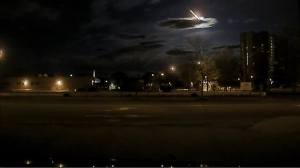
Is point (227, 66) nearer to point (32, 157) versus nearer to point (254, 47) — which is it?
point (254, 47)

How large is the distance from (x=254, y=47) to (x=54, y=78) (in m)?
58.1

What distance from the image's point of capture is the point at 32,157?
11.1 meters

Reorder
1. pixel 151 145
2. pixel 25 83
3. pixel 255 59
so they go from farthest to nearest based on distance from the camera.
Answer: pixel 25 83 < pixel 255 59 < pixel 151 145

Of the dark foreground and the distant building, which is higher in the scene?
the distant building

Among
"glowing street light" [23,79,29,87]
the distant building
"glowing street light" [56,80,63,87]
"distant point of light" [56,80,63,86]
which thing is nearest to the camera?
the distant building

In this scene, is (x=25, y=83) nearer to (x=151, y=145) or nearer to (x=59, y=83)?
(x=59, y=83)

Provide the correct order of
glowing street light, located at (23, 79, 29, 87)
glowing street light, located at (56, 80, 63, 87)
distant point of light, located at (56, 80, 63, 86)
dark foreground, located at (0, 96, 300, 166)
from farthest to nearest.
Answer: glowing street light, located at (23, 79, 29, 87), distant point of light, located at (56, 80, 63, 86), glowing street light, located at (56, 80, 63, 87), dark foreground, located at (0, 96, 300, 166)

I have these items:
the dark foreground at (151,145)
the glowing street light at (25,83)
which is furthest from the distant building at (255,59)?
the dark foreground at (151,145)

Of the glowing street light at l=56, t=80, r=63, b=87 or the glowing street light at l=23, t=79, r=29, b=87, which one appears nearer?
the glowing street light at l=56, t=80, r=63, b=87

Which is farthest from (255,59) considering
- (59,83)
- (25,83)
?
(25,83)

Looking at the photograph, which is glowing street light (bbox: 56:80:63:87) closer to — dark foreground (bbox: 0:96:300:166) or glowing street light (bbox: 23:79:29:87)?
glowing street light (bbox: 23:79:29:87)

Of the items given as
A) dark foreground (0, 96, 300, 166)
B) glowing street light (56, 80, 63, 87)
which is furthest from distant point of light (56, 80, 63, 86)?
dark foreground (0, 96, 300, 166)

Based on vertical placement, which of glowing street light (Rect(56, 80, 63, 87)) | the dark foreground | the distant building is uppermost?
the distant building

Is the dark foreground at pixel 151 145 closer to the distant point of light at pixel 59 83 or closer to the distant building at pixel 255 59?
the distant building at pixel 255 59
